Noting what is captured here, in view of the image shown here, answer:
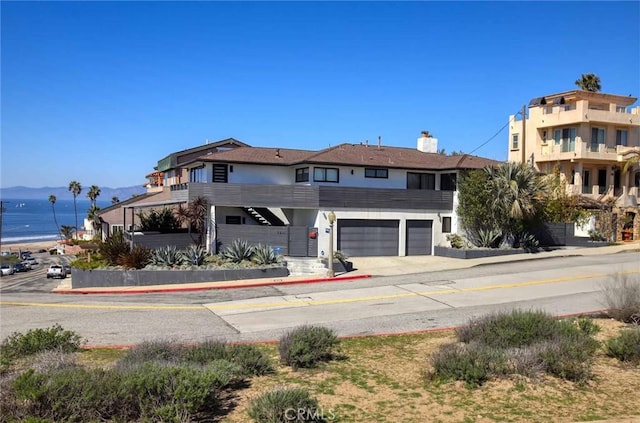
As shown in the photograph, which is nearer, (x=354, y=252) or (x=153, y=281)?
(x=153, y=281)

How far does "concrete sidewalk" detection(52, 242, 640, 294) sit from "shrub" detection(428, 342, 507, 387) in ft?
48.0

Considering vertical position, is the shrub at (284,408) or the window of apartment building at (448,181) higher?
the window of apartment building at (448,181)

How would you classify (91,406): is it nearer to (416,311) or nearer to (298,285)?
(416,311)

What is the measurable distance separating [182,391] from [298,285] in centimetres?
1607

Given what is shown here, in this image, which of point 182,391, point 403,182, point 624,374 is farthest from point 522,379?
point 403,182

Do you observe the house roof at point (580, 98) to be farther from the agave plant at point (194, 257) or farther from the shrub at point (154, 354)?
the shrub at point (154, 354)

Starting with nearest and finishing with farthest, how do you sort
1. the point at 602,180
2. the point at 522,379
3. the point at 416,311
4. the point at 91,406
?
the point at 91,406
the point at 522,379
the point at 416,311
the point at 602,180

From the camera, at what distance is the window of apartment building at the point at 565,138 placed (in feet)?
141

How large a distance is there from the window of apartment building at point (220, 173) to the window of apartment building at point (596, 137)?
1180 inches

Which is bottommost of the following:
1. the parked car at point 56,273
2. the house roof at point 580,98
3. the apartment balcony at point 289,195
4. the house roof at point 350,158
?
the parked car at point 56,273

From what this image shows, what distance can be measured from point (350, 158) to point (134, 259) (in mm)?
14194

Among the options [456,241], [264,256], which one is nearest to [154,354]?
[264,256]

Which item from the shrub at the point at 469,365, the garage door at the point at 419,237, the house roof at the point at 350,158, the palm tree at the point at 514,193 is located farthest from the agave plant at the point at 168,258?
the shrub at the point at 469,365

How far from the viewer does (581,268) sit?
79.9 feet
